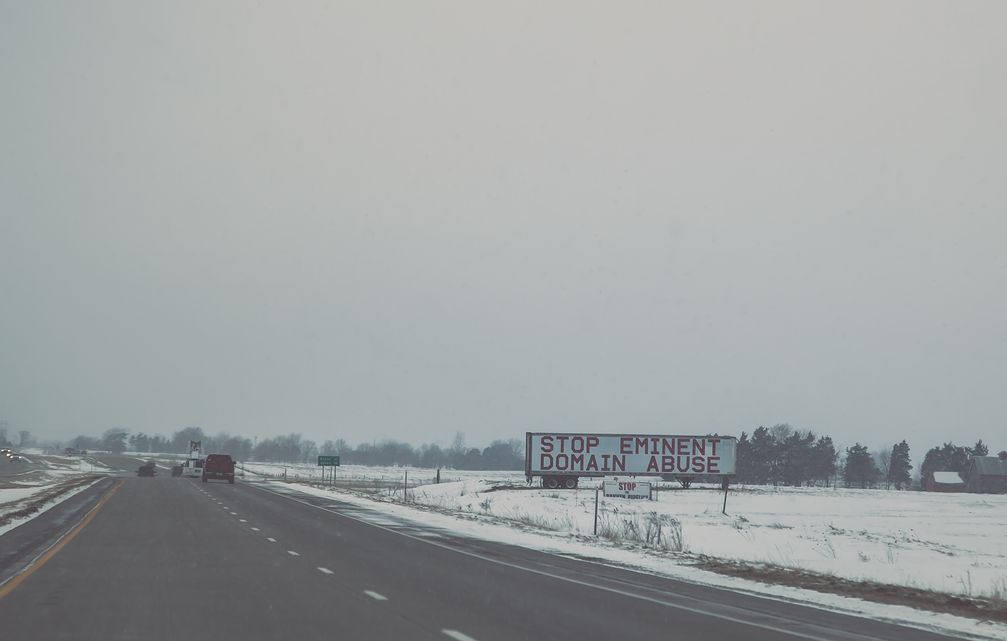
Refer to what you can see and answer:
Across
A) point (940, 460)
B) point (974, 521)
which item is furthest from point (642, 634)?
point (940, 460)

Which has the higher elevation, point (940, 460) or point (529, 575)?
point (940, 460)

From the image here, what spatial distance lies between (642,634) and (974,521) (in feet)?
170

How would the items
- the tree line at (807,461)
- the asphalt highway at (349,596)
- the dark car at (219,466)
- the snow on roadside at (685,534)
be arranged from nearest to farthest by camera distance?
the asphalt highway at (349,596), the snow on roadside at (685,534), the dark car at (219,466), the tree line at (807,461)

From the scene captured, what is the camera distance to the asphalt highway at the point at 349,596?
38.0 ft

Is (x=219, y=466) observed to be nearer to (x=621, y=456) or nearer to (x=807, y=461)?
(x=621, y=456)

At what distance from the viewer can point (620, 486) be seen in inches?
1928

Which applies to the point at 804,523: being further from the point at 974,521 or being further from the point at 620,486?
the point at 974,521

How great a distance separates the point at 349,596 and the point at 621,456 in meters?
69.1

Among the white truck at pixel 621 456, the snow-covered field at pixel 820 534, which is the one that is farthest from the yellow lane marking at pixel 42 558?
the white truck at pixel 621 456

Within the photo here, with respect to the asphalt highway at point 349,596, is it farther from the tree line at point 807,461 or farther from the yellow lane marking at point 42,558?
the tree line at point 807,461

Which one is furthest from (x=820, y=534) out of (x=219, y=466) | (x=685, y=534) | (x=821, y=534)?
(x=219, y=466)

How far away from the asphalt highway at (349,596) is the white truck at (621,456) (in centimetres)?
5530

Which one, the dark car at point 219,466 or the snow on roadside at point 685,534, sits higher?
the dark car at point 219,466

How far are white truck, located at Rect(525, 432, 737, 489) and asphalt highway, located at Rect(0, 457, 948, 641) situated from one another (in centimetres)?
5530
